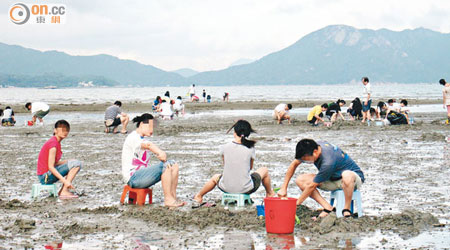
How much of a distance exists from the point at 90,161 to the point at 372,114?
15065 millimetres

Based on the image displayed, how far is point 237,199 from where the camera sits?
827cm

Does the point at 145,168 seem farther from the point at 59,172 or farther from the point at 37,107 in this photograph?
the point at 37,107

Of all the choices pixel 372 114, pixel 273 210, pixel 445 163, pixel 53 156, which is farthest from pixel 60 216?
pixel 372 114

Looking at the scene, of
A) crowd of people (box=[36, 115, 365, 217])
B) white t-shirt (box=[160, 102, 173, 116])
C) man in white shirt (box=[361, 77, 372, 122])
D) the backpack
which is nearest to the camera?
crowd of people (box=[36, 115, 365, 217])

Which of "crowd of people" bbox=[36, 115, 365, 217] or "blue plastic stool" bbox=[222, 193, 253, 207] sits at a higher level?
"crowd of people" bbox=[36, 115, 365, 217]

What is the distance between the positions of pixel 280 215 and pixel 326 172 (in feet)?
3.32

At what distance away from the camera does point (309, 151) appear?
6887 mm

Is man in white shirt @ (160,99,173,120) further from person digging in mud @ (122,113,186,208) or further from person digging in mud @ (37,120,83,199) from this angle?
person digging in mud @ (122,113,186,208)

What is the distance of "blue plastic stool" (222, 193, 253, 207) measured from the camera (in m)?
8.27

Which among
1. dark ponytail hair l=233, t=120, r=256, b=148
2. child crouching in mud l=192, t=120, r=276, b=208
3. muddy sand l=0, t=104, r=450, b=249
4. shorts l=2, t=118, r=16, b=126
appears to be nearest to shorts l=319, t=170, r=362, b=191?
muddy sand l=0, t=104, r=450, b=249

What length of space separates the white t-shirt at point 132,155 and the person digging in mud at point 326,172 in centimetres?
254

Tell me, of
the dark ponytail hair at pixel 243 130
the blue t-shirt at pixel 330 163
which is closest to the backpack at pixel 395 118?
the dark ponytail hair at pixel 243 130

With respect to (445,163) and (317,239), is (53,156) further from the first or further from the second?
(445,163)

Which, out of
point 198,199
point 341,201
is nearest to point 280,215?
point 341,201
